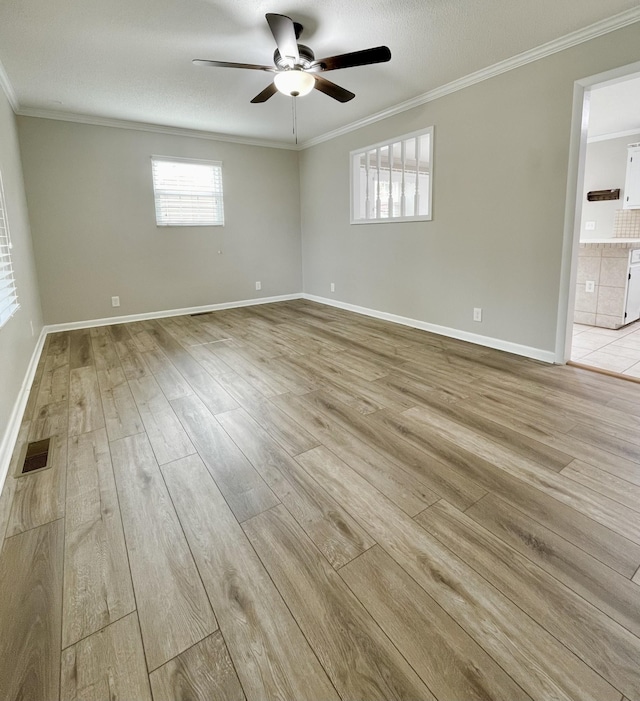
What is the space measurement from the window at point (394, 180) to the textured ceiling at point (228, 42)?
51 centimetres

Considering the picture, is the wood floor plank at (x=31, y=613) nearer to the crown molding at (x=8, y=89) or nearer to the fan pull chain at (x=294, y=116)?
the crown molding at (x=8, y=89)

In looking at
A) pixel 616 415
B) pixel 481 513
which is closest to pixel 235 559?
pixel 481 513

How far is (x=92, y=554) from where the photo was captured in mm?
1396

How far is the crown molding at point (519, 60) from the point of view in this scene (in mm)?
2604

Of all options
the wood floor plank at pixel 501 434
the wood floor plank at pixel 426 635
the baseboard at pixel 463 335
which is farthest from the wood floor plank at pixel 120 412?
the baseboard at pixel 463 335

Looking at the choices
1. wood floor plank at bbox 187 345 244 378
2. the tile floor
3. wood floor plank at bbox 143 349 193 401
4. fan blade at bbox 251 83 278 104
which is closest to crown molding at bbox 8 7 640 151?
fan blade at bbox 251 83 278 104

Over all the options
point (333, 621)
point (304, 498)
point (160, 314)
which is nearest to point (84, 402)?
point (304, 498)

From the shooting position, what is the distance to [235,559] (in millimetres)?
1361

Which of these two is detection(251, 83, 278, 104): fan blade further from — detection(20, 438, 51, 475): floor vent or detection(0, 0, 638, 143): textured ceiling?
detection(20, 438, 51, 475): floor vent

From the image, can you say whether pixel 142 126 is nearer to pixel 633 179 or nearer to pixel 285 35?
pixel 285 35

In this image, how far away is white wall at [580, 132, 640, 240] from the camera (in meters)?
5.36

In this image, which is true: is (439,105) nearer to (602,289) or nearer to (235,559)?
(602,289)

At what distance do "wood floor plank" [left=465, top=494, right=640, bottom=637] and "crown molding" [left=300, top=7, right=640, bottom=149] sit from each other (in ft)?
10.6

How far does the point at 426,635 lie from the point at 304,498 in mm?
715
